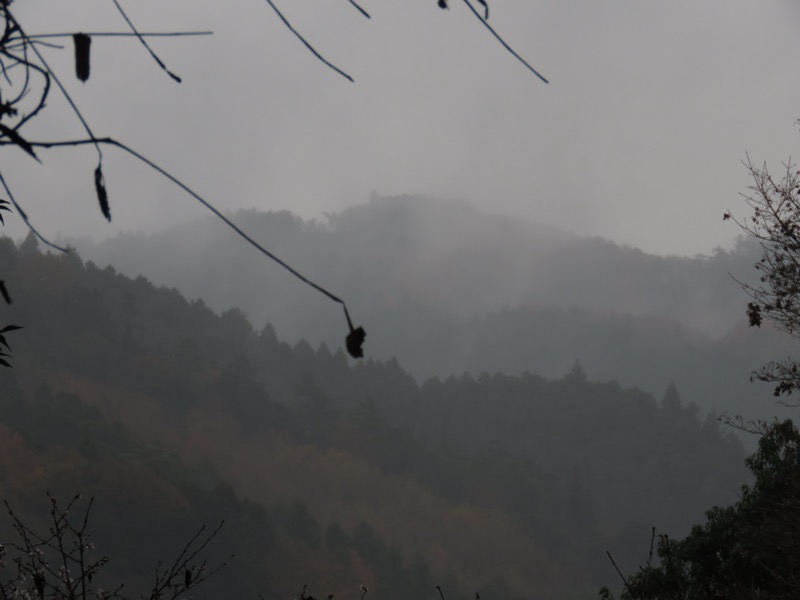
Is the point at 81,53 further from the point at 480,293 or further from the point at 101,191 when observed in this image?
the point at 480,293

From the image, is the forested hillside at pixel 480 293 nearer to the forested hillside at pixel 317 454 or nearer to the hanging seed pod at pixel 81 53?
the forested hillside at pixel 317 454

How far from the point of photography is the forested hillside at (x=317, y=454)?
42.3m

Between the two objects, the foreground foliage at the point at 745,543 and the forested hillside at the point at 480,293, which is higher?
the forested hillside at the point at 480,293

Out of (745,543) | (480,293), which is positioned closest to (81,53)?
(745,543)

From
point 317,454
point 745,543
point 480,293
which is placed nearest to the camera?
point 745,543

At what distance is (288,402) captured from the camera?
6944 centimetres

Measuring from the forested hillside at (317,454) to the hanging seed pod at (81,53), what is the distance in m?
38.1

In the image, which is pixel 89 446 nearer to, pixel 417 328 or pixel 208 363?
pixel 208 363

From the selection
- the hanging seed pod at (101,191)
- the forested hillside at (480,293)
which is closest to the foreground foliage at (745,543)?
the hanging seed pod at (101,191)

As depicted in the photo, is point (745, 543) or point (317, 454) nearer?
point (745, 543)

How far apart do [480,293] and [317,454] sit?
238ft

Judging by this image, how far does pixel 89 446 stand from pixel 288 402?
88.7 feet

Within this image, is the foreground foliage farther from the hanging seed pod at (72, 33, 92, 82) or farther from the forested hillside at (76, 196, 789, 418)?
the forested hillside at (76, 196, 789, 418)

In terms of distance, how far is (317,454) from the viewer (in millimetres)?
63219
